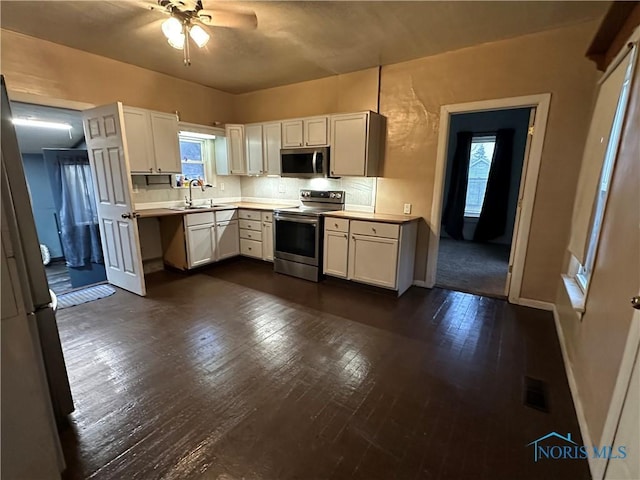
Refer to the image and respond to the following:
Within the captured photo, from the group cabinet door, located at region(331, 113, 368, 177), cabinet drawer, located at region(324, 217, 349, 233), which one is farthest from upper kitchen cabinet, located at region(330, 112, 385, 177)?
cabinet drawer, located at region(324, 217, 349, 233)

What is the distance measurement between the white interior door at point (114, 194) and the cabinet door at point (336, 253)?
2196mm

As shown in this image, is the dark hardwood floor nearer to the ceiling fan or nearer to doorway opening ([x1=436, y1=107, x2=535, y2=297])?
the ceiling fan

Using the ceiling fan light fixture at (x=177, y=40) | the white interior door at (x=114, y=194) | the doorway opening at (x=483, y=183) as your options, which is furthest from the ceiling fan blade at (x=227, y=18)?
the doorway opening at (x=483, y=183)

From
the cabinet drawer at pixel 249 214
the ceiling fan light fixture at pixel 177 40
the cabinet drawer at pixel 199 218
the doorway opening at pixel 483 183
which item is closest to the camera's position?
the ceiling fan light fixture at pixel 177 40

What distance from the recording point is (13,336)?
1105 mm

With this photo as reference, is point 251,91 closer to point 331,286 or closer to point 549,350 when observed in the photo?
point 331,286

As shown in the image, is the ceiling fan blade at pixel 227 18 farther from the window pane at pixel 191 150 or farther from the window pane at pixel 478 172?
the window pane at pixel 478 172

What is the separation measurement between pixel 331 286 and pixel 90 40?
3735 millimetres

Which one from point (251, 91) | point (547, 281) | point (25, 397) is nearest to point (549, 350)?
point (547, 281)

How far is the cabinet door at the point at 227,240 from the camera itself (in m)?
4.50

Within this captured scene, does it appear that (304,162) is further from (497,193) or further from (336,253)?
(497,193)

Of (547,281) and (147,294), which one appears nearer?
(547,281)

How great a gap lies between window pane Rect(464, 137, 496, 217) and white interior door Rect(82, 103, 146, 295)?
6273 mm

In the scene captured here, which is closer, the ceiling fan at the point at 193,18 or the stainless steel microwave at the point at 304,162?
the ceiling fan at the point at 193,18
